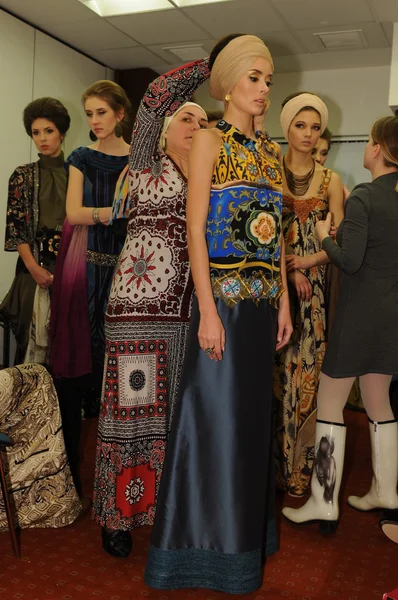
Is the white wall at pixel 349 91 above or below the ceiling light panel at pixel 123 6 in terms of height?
below

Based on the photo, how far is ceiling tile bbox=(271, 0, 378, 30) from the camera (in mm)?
4133

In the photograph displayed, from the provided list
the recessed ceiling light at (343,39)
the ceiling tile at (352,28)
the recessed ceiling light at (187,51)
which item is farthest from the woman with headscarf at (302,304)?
the recessed ceiling light at (187,51)

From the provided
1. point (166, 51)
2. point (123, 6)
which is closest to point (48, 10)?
point (123, 6)

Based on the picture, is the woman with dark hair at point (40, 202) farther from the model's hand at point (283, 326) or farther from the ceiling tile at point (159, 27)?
the ceiling tile at point (159, 27)

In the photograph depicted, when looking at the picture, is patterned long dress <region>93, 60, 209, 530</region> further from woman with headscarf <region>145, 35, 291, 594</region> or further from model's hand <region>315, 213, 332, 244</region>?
model's hand <region>315, 213, 332, 244</region>

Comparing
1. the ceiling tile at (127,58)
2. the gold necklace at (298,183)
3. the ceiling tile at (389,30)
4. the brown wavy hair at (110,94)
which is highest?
the ceiling tile at (389,30)

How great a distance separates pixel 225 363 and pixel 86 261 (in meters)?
0.95

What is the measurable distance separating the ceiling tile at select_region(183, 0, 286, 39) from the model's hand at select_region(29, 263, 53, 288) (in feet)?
7.41

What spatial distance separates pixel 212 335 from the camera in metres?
1.61

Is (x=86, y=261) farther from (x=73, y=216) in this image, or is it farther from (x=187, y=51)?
(x=187, y=51)

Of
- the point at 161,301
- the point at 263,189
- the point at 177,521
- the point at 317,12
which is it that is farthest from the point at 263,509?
the point at 317,12

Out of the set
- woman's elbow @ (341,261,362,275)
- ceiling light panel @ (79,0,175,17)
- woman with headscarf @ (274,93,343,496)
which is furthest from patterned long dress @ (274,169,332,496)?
ceiling light panel @ (79,0,175,17)

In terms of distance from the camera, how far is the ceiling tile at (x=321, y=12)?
4133 millimetres

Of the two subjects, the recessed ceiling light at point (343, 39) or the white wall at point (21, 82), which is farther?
the recessed ceiling light at point (343, 39)
